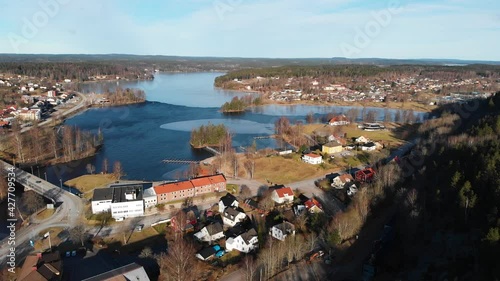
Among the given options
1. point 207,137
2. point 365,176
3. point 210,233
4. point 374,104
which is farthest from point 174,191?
point 374,104

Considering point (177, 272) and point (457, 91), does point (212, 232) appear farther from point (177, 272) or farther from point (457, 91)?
point (457, 91)

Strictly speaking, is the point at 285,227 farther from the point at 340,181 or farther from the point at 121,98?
the point at 121,98

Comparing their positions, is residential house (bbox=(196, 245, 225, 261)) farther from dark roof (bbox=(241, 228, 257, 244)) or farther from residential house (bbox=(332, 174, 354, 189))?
residential house (bbox=(332, 174, 354, 189))

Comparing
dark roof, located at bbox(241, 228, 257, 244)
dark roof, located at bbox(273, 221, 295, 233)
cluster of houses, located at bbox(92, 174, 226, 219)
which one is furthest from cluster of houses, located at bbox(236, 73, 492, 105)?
dark roof, located at bbox(241, 228, 257, 244)

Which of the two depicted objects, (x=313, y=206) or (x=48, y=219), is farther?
(x=313, y=206)

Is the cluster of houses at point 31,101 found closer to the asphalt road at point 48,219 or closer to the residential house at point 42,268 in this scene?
the asphalt road at point 48,219

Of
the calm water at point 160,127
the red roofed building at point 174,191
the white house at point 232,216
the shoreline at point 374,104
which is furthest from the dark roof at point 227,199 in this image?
the shoreline at point 374,104

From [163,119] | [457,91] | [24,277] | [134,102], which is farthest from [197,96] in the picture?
[24,277]
